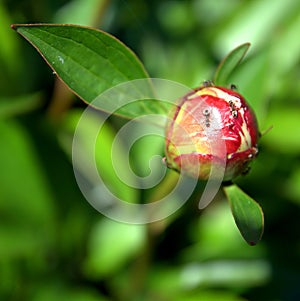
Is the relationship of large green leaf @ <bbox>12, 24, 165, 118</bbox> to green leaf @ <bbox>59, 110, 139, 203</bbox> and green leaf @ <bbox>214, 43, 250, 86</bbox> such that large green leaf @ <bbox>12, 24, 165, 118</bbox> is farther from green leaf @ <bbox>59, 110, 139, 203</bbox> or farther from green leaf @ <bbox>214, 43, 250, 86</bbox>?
green leaf @ <bbox>59, 110, 139, 203</bbox>

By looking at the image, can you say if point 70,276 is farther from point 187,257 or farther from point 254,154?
point 254,154

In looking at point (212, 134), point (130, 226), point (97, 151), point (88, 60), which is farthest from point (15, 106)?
point (212, 134)

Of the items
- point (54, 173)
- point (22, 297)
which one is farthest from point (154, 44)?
point (22, 297)

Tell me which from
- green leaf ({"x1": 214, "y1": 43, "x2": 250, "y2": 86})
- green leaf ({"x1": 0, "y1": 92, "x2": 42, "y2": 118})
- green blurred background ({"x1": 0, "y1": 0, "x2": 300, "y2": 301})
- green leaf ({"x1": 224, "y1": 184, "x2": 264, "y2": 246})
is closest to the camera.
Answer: green leaf ({"x1": 224, "y1": 184, "x2": 264, "y2": 246})

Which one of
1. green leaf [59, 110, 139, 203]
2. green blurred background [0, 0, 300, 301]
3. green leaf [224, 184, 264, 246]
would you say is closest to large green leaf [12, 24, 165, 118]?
green leaf [224, 184, 264, 246]

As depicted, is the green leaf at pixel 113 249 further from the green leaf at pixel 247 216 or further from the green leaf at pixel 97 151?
the green leaf at pixel 247 216

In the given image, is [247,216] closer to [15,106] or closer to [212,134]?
[212,134]
